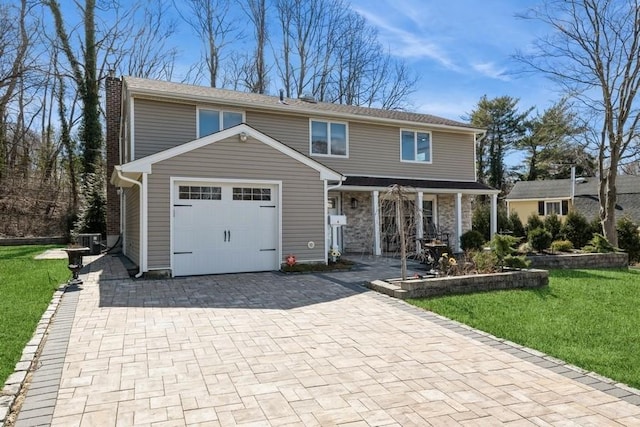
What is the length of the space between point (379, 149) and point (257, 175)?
6603mm

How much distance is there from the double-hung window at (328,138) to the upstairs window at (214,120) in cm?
271

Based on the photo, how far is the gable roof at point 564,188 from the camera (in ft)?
91.4

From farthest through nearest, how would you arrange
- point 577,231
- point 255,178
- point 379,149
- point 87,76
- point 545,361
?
1. point 87,76
2. point 577,231
3. point 379,149
4. point 255,178
5. point 545,361

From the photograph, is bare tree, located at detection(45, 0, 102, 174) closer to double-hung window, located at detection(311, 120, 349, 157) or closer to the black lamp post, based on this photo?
double-hung window, located at detection(311, 120, 349, 157)

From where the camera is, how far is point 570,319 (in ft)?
20.5

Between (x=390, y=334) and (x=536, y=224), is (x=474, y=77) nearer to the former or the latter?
(x=536, y=224)

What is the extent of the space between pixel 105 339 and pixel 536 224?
19823 mm

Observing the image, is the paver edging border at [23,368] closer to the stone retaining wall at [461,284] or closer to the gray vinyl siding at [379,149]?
the stone retaining wall at [461,284]

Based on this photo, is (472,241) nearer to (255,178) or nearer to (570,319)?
(255,178)

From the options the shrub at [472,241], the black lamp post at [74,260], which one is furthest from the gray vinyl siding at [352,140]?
the black lamp post at [74,260]

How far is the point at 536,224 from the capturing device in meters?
20.2

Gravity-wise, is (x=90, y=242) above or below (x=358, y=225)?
below

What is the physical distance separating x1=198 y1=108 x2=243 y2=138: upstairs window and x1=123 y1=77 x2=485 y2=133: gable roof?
1.26ft

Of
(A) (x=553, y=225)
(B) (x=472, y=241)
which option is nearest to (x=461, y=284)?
(B) (x=472, y=241)
